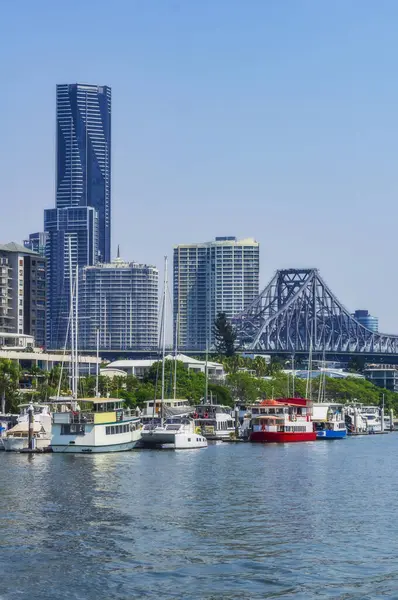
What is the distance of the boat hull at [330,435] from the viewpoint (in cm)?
15688

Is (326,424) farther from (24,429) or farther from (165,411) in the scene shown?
(24,429)

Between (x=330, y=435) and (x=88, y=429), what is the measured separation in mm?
57639

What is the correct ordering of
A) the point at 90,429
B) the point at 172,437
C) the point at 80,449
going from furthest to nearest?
the point at 172,437 < the point at 90,429 < the point at 80,449

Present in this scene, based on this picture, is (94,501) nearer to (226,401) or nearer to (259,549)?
(259,549)

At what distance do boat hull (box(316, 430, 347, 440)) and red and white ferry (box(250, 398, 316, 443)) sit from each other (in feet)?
19.8

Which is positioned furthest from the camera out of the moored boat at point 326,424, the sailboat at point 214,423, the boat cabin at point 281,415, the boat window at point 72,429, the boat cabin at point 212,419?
the moored boat at point 326,424

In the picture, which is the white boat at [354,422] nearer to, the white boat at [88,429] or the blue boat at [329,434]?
the blue boat at [329,434]

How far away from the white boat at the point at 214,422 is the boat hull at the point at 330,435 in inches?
414

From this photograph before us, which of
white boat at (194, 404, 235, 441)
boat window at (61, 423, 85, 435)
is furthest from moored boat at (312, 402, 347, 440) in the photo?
boat window at (61, 423, 85, 435)

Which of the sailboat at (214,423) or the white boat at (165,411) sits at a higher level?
the white boat at (165,411)

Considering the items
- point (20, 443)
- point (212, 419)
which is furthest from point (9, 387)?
point (20, 443)

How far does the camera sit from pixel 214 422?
485 feet

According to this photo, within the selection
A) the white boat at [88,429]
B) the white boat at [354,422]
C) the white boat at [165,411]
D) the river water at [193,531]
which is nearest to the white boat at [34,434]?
the white boat at [88,429]

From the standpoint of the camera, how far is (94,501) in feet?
237
